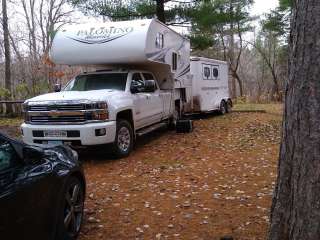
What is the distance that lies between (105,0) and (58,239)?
47.3 feet

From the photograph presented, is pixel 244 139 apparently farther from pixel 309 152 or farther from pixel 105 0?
pixel 105 0

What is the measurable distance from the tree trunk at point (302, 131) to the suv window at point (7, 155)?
90.1 inches

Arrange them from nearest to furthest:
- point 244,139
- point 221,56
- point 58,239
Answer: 1. point 58,239
2. point 244,139
3. point 221,56

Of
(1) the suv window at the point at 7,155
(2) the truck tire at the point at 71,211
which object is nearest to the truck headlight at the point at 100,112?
(2) the truck tire at the point at 71,211

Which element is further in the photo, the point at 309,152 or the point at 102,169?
the point at 102,169

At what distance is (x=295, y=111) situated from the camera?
3111mm

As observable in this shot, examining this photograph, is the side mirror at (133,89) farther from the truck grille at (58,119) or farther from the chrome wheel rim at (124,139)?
the truck grille at (58,119)

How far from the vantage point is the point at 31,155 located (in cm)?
384

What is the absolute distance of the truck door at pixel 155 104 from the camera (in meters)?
10.6

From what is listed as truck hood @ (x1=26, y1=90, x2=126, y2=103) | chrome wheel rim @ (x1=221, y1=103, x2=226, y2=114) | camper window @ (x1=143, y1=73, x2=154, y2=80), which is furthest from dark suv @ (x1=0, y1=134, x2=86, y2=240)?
chrome wheel rim @ (x1=221, y1=103, x2=226, y2=114)

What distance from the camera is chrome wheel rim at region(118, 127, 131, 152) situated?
29.1ft

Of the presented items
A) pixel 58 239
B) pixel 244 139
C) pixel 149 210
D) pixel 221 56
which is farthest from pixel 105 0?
pixel 221 56

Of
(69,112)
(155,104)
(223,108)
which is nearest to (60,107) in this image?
(69,112)

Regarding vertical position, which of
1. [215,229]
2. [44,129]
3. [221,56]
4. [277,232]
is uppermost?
[221,56]
